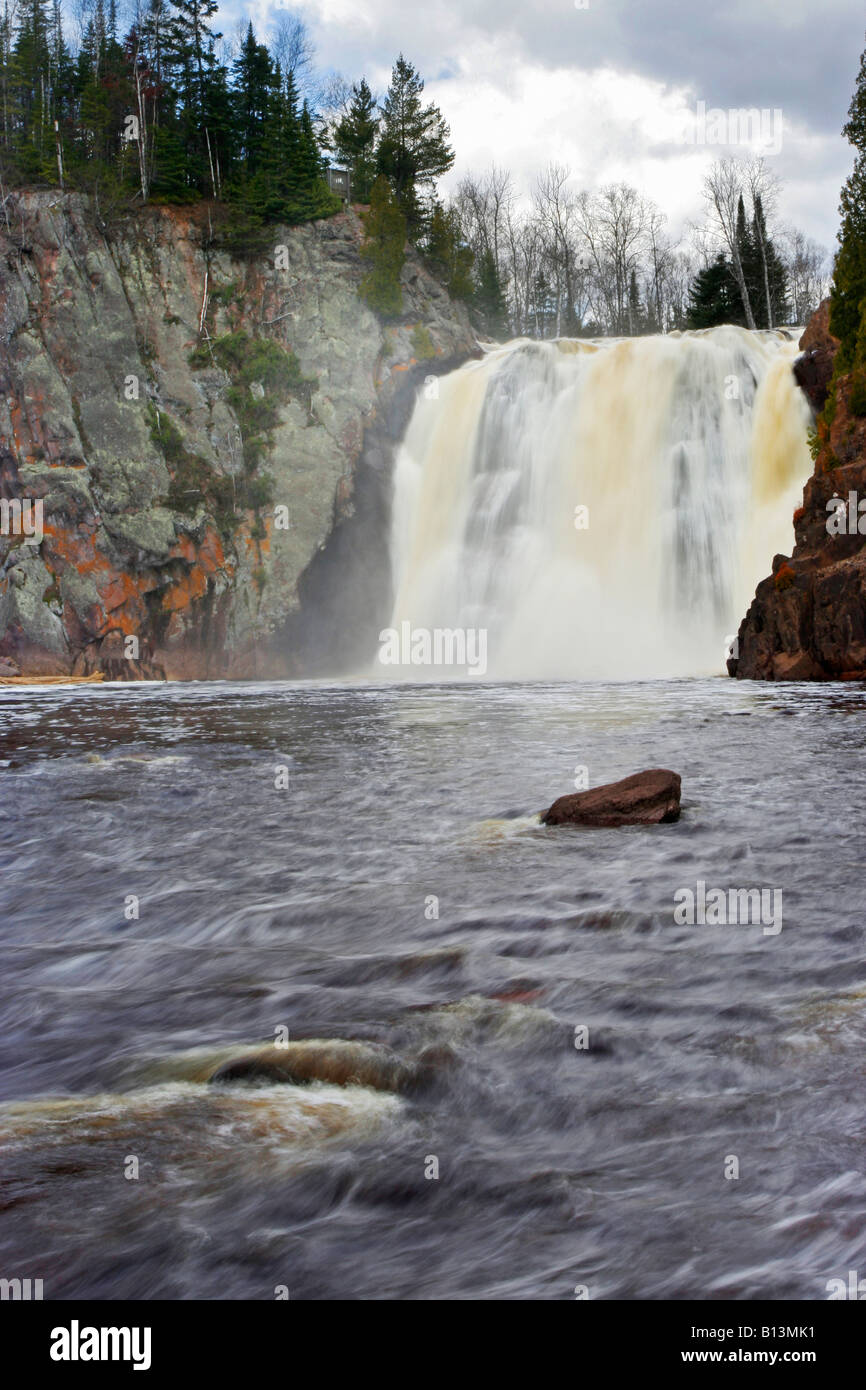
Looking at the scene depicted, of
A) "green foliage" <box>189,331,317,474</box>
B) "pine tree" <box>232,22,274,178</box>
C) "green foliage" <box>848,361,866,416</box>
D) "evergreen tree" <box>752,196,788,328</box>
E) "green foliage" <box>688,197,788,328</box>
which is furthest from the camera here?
"evergreen tree" <box>752,196,788,328</box>

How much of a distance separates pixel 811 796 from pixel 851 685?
1224cm

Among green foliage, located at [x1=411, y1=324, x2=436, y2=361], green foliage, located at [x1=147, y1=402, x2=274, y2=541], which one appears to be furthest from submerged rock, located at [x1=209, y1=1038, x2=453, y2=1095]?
green foliage, located at [x1=411, y1=324, x2=436, y2=361]

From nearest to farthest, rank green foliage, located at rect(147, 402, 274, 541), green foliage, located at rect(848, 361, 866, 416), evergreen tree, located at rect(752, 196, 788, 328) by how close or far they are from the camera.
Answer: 1. green foliage, located at rect(848, 361, 866, 416)
2. green foliage, located at rect(147, 402, 274, 541)
3. evergreen tree, located at rect(752, 196, 788, 328)

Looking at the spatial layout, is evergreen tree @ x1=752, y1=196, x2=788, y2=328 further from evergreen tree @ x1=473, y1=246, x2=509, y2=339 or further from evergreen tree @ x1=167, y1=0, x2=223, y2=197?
evergreen tree @ x1=167, y1=0, x2=223, y2=197

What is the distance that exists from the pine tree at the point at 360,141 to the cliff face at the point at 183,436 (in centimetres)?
857

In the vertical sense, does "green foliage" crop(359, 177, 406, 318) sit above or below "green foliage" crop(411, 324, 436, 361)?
above

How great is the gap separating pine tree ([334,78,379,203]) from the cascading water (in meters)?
14.8

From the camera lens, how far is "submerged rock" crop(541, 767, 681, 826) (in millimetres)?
8328

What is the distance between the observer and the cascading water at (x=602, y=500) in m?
29.5

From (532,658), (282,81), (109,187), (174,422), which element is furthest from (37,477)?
(282,81)

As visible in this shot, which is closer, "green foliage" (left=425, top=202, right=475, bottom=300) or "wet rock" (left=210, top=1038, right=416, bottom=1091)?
"wet rock" (left=210, top=1038, right=416, bottom=1091)
